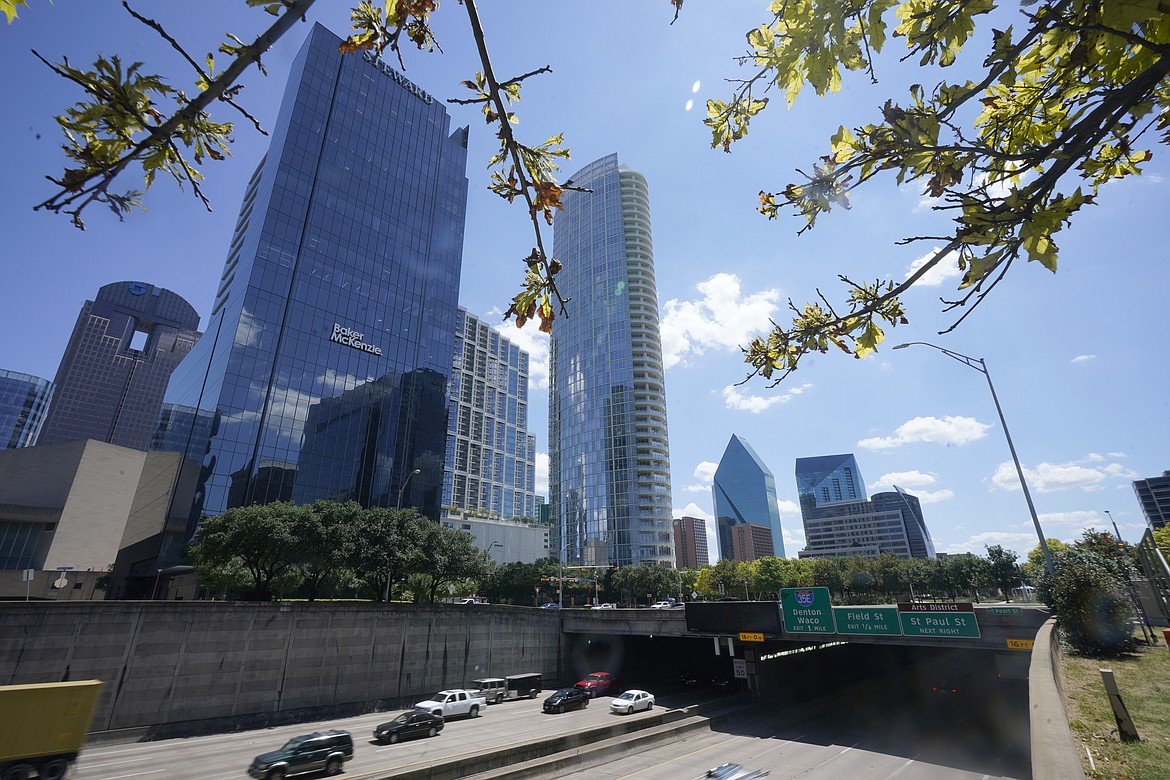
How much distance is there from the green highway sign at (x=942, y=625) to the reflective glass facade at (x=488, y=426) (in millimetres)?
127415

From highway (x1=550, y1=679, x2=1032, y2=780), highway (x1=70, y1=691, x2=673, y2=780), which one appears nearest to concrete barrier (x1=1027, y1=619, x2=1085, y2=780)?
highway (x1=550, y1=679, x2=1032, y2=780)

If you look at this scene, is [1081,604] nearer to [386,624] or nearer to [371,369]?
[386,624]

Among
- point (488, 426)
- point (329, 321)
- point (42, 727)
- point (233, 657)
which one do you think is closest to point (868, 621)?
point (233, 657)

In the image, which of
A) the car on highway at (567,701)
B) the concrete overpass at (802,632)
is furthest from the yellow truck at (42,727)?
the concrete overpass at (802,632)

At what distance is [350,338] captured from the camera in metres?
70.7

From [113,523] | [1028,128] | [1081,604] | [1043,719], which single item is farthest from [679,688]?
[113,523]

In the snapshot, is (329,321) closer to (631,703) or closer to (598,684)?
(598,684)

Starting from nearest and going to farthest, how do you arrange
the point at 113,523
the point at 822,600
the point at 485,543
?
the point at 822,600, the point at 113,523, the point at 485,543

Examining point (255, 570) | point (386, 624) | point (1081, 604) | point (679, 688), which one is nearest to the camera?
point (1081, 604)

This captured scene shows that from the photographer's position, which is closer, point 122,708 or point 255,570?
point 122,708

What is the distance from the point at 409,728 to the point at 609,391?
100845 mm

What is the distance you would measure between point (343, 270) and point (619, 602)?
7218cm

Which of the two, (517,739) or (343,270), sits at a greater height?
(343,270)

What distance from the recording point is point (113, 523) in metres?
59.7
